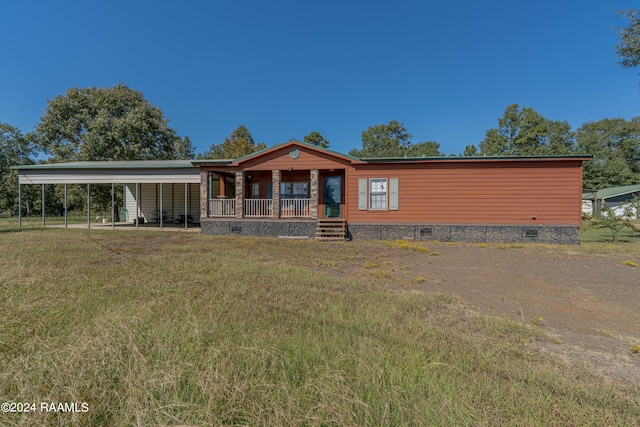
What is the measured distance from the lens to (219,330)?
2.84 m

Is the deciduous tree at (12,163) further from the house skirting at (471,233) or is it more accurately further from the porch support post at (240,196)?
the house skirting at (471,233)

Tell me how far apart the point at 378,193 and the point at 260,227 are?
5709 millimetres

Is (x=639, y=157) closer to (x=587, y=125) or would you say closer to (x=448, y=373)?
(x=587, y=125)

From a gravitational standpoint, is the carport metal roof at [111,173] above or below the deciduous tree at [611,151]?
below

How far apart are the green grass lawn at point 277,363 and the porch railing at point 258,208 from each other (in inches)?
355

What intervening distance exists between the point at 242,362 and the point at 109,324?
153cm

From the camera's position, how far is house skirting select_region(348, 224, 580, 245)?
36.1ft

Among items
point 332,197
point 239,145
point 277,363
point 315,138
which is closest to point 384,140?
point 315,138

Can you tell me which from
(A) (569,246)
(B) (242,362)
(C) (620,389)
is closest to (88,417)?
(B) (242,362)

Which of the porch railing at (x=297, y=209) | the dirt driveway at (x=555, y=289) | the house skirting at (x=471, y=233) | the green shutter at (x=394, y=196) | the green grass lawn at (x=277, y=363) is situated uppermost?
the green shutter at (x=394, y=196)

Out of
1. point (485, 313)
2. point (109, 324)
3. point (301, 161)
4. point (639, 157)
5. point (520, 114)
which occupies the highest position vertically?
point (520, 114)

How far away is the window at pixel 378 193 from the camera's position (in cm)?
1224

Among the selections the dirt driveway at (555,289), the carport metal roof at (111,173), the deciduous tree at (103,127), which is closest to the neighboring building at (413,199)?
the carport metal roof at (111,173)

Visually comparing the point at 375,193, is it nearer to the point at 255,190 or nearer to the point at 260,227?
the point at 260,227
